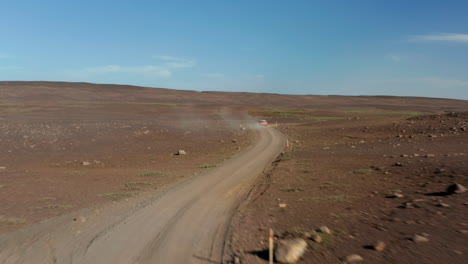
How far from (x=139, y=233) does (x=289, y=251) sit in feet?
15.8

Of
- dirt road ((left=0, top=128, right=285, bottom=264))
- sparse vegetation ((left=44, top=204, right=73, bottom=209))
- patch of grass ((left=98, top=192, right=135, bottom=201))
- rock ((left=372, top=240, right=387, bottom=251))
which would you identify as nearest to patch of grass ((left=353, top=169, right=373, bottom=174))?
dirt road ((left=0, top=128, right=285, bottom=264))

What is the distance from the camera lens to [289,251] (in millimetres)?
8078

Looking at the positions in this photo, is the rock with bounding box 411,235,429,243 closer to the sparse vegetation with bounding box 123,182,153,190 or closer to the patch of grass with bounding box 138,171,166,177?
the sparse vegetation with bounding box 123,182,153,190

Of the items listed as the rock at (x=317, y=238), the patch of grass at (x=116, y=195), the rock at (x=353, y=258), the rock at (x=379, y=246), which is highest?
the rock at (x=379, y=246)

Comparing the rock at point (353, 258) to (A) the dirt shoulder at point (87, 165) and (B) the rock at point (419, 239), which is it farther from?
(A) the dirt shoulder at point (87, 165)

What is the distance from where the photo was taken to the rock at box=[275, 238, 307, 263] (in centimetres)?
793

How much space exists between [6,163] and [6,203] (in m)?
13.4

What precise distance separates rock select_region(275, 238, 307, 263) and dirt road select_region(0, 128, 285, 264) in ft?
4.85

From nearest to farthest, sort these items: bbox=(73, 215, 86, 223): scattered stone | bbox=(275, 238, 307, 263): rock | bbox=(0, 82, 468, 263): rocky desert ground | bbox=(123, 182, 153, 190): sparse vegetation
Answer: bbox=(275, 238, 307, 263): rock, bbox=(0, 82, 468, 263): rocky desert ground, bbox=(73, 215, 86, 223): scattered stone, bbox=(123, 182, 153, 190): sparse vegetation

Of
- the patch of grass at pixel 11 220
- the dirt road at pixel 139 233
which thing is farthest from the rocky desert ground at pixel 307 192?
the dirt road at pixel 139 233

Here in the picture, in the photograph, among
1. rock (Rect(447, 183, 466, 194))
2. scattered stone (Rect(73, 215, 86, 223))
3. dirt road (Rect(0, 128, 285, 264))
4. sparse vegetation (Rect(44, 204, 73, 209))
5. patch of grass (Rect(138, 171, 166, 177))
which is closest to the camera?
dirt road (Rect(0, 128, 285, 264))

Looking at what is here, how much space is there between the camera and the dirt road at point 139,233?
8820 millimetres

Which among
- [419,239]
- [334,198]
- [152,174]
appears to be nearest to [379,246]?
[419,239]

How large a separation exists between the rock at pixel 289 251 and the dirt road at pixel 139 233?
1480 millimetres
